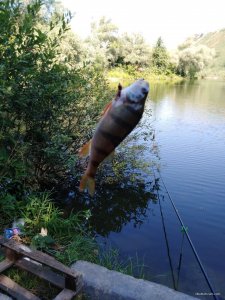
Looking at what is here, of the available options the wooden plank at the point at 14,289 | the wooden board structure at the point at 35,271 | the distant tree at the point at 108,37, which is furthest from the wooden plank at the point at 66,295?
the distant tree at the point at 108,37

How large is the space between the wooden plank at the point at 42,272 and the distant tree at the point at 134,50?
119 feet

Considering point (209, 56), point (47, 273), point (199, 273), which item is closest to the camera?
point (47, 273)

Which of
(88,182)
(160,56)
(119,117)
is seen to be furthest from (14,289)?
(160,56)

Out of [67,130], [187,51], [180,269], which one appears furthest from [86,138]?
[187,51]

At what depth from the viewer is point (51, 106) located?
5785 mm

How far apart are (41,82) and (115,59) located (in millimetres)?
33876

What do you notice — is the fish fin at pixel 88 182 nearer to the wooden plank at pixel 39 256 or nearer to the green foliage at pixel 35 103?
the wooden plank at pixel 39 256

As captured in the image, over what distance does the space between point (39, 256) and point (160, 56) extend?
48.6 meters

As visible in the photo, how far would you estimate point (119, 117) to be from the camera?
1.42 m

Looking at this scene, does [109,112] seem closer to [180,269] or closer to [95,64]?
[180,269]

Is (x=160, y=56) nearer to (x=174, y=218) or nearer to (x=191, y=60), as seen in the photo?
(x=191, y=60)

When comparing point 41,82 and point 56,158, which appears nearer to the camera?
point 41,82

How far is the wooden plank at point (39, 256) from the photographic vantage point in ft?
11.3

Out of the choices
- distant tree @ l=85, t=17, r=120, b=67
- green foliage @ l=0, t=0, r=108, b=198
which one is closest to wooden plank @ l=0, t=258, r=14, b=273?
green foliage @ l=0, t=0, r=108, b=198
